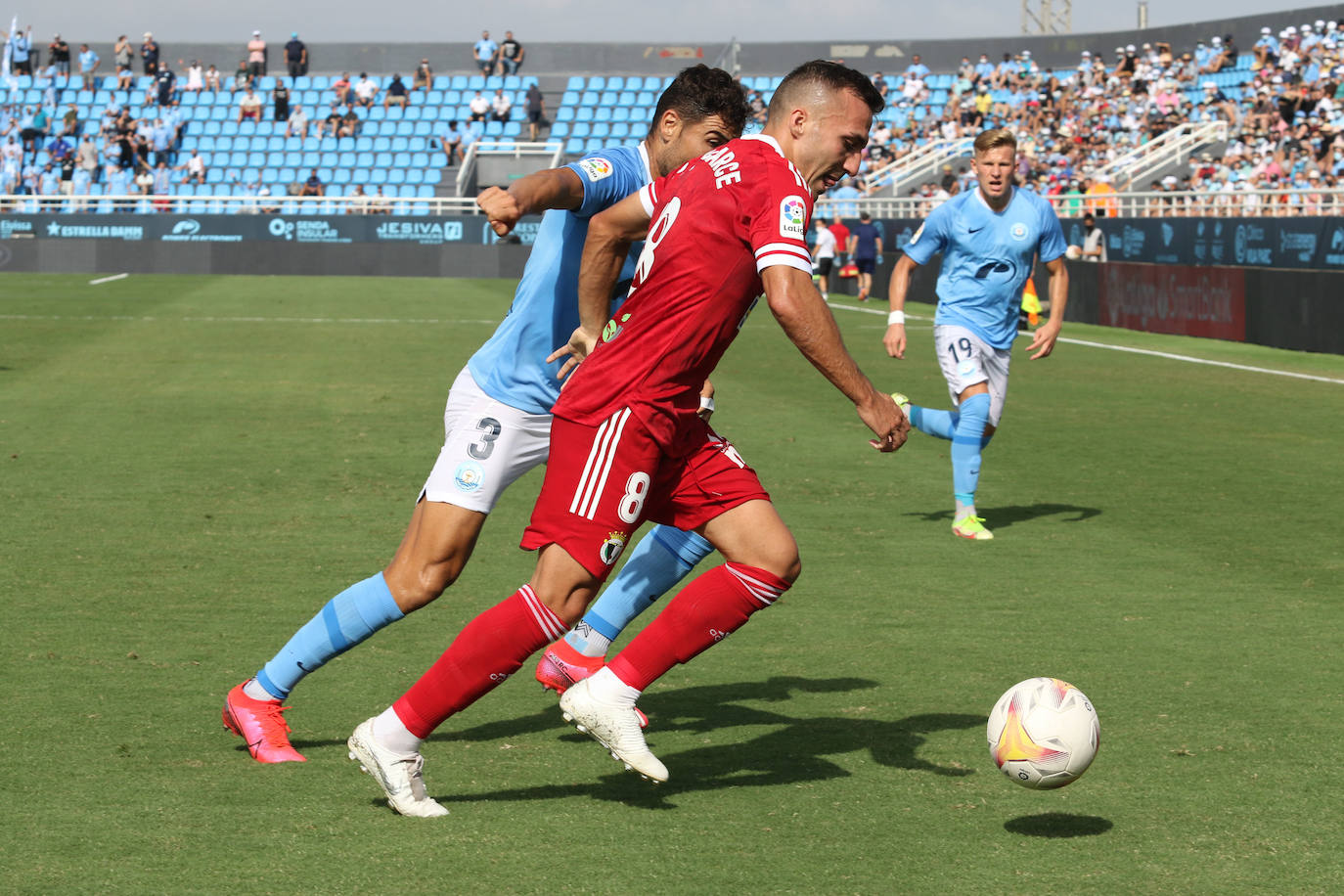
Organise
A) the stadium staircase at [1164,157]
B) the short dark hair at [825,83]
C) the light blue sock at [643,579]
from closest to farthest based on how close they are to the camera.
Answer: the short dark hair at [825,83], the light blue sock at [643,579], the stadium staircase at [1164,157]

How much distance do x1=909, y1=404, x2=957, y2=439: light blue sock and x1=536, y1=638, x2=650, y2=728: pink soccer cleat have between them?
432cm

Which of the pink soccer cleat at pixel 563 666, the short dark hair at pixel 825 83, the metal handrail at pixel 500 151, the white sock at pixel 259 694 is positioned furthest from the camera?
the metal handrail at pixel 500 151

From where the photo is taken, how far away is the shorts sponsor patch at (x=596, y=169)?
15.8 feet

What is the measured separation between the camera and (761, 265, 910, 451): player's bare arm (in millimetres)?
4090

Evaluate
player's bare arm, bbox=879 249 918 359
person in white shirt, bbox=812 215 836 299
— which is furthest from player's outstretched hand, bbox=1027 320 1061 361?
person in white shirt, bbox=812 215 836 299

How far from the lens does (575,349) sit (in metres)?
4.71

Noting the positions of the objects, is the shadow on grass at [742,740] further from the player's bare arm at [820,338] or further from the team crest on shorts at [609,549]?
the player's bare arm at [820,338]

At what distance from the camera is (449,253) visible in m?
43.4

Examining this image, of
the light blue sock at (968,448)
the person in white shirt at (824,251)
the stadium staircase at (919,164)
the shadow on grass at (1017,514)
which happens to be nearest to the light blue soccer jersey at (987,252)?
the light blue sock at (968,448)

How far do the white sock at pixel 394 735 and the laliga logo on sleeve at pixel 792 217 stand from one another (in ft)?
5.22

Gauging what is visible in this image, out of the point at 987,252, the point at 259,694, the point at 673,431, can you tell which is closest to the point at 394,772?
the point at 259,694

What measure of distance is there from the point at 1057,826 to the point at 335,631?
213 cm

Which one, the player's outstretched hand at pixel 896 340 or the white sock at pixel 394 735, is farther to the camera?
the player's outstretched hand at pixel 896 340

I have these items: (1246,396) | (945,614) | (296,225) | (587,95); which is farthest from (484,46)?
(945,614)
